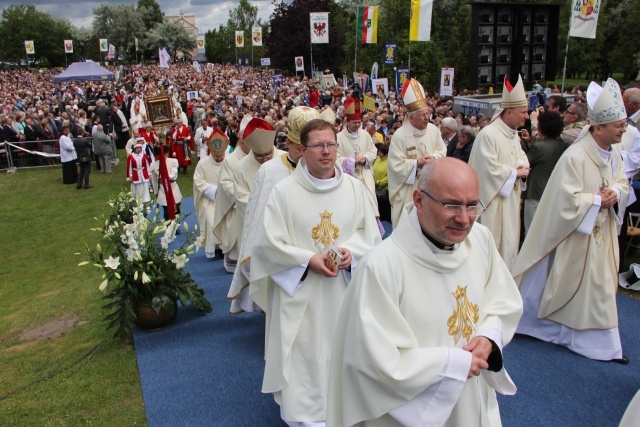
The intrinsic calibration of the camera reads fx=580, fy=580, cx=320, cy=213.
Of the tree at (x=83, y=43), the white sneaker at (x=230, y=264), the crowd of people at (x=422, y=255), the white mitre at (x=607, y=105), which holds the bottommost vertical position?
the white sneaker at (x=230, y=264)

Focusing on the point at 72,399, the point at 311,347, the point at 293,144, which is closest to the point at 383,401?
the point at 311,347

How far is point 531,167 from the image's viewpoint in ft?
22.9

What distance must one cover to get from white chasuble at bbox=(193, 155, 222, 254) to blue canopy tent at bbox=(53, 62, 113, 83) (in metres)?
23.6

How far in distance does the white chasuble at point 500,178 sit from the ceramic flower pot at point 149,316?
3.68 meters

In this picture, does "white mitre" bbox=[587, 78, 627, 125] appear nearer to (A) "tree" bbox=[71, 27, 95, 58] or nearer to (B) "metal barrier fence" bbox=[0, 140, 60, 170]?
(B) "metal barrier fence" bbox=[0, 140, 60, 170]

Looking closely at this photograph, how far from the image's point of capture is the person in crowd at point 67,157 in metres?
17.2

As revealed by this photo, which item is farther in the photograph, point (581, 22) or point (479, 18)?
point (581, 22)

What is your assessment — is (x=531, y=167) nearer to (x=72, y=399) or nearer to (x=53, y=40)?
(x=72, y=399)

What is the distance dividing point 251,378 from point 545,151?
4.25m

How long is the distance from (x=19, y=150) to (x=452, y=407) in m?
20.9

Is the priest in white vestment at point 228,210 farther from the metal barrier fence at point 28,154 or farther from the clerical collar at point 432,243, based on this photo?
the metal barrier fence at point 28,154

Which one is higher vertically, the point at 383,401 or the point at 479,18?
the point at 479,18

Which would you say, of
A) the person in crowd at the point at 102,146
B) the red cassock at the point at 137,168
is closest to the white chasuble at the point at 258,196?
the red cassock at the point at 137,168

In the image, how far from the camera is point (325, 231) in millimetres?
4273
